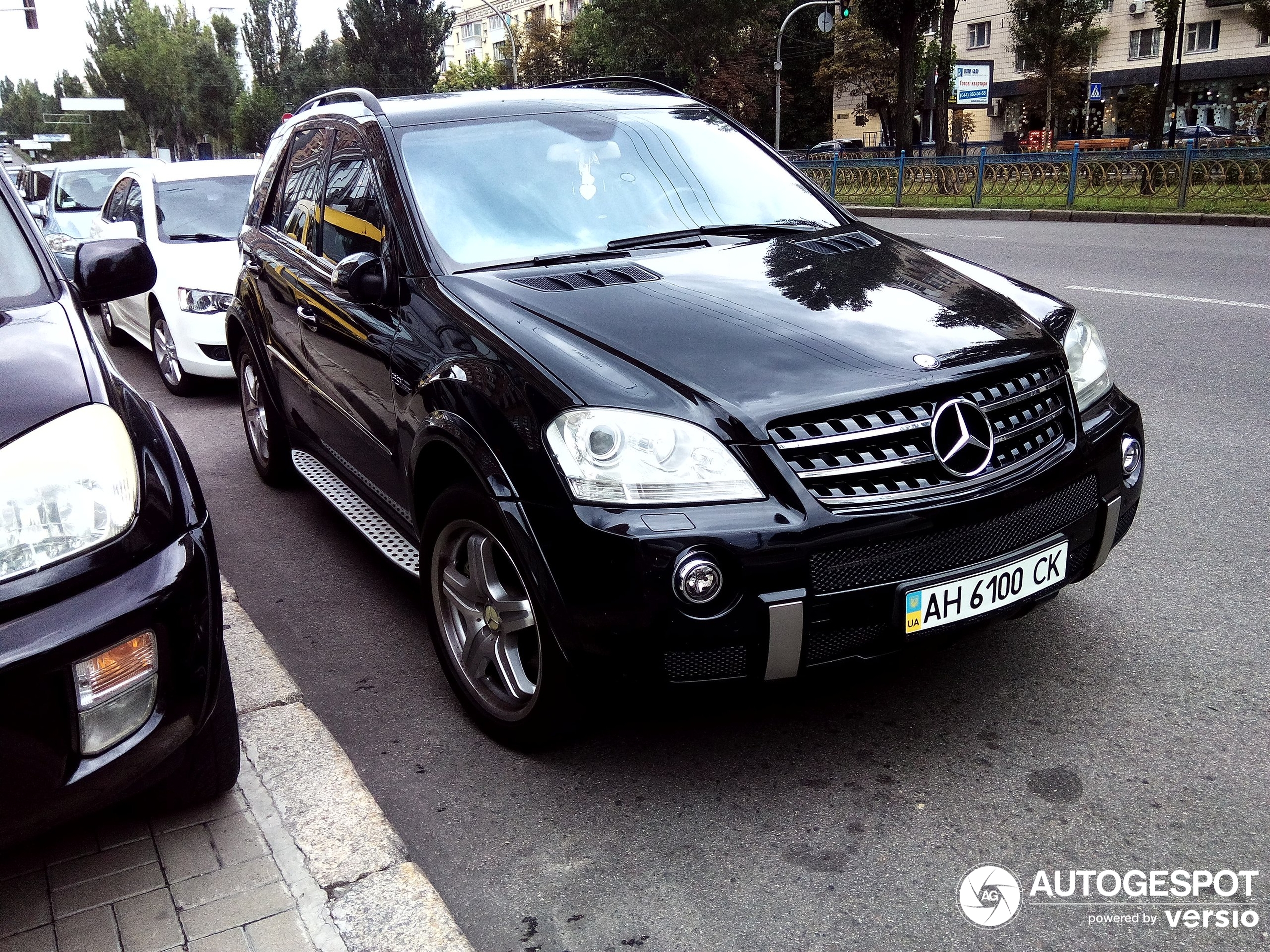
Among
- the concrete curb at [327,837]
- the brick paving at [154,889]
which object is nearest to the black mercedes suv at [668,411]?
the concrete curb at [327,837]

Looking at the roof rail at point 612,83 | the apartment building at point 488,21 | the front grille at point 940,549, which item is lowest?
the front grille at point 940,549

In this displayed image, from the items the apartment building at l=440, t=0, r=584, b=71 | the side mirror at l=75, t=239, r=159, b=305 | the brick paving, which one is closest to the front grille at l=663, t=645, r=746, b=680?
the brick paving

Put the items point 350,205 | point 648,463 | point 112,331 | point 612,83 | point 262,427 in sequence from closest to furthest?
point 648,463 → point 350,205 → point 612,83 → point 262,427 → point 112,331

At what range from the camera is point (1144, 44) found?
51.2 metres

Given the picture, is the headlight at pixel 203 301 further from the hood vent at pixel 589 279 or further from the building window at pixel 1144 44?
the building window at pixel 1144 44

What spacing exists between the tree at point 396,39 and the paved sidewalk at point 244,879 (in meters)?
62.6

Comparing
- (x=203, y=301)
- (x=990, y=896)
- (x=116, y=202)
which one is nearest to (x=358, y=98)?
(x=990, y=896)

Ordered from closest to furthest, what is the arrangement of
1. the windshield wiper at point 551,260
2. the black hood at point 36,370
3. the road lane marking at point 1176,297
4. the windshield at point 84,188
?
the black hood at point 36,370, the windshield wiper at point 551,260, the road lane marking at point 1176,297, the windshield at point 84,188

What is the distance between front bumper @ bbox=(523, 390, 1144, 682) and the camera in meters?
2.44

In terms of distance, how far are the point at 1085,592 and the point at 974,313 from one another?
4.14 ft

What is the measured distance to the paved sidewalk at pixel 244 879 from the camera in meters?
2.29

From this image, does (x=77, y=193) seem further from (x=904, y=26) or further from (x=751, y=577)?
(x=904, y=26)

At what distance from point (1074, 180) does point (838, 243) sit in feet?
62.6

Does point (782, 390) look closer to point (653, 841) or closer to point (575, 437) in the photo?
point (575, 437)
